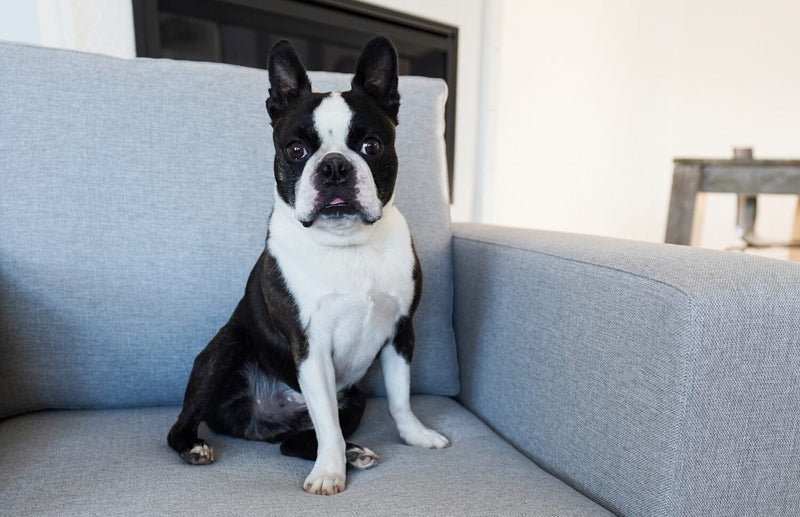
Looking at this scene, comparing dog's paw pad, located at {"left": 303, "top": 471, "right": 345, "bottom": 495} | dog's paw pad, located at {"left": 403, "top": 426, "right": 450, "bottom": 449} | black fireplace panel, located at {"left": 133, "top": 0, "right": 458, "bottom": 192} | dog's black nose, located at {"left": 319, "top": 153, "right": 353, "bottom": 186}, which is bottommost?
dog's paw pad, located at {"left": 403, "top": 426, "right": 450, "bottom": 449}

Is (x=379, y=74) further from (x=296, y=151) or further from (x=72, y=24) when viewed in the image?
(x=72, y=24)

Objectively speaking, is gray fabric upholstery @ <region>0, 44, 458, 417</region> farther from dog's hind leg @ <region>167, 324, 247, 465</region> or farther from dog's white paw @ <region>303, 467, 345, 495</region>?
dog's white paw @ <region>303, 467, 345, 495</region>

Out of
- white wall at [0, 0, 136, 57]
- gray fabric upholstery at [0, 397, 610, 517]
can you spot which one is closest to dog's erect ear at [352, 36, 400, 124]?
gray fabric upholstery at [0, 397, 610, 517]

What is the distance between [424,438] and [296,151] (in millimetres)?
563

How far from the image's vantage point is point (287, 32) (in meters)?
2.68

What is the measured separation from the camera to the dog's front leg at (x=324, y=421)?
32.6 inches

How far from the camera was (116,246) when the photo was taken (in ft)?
3.53

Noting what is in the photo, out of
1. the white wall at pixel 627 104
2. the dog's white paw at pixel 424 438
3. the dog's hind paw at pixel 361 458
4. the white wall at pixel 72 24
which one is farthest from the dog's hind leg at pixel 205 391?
the white wall at pixel 627 104

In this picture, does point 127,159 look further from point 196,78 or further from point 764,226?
point 764,226

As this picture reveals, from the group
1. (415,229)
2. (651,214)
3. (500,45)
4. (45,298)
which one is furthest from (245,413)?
(651,214)

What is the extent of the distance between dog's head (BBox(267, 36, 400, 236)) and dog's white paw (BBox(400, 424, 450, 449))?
1.31 feet

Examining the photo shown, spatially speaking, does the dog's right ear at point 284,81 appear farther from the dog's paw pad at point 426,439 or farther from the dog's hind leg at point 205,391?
the dog's paw pad at point 426,439

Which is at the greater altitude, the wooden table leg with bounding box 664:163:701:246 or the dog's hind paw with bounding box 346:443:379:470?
the wooden table leg with bounding box 664:163:701:246

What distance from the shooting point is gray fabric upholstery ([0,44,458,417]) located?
1.03 meters
